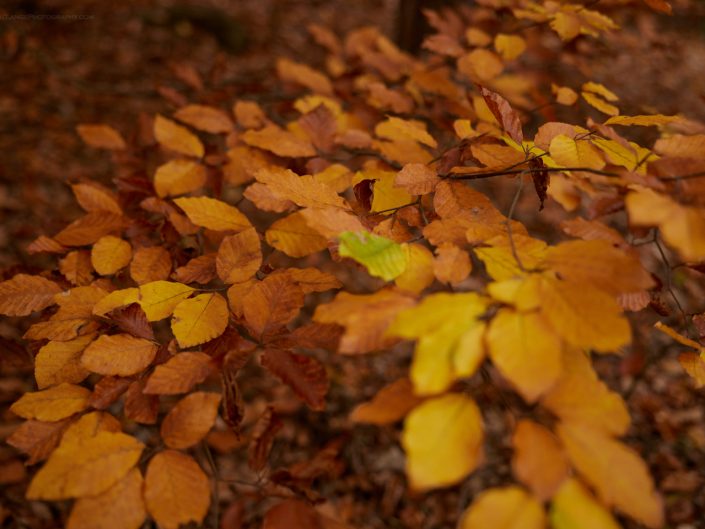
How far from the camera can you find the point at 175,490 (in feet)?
2.54

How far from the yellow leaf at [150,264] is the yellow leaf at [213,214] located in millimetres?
132

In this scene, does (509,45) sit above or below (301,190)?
above

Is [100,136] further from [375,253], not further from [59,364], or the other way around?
[375,253]

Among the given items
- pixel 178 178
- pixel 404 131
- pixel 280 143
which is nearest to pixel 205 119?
pixel 178 178

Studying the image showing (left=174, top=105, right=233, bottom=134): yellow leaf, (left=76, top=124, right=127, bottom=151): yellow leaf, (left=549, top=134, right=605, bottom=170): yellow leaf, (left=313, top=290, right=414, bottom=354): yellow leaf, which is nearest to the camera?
(left=313, top=290, right=414, bottom=354): yellow leaf

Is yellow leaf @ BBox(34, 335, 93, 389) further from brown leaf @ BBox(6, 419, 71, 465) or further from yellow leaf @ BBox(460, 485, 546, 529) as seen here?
yellow leaf @ BBox(460, 485, 546, 529)

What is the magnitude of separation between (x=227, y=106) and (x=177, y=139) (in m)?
2.21

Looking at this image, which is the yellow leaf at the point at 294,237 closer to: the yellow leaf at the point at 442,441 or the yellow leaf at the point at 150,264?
the yellow leaf at the point at 150,264

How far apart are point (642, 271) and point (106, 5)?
549 centimetres

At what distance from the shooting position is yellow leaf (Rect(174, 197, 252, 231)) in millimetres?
1027

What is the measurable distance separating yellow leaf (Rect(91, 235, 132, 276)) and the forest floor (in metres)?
0.27

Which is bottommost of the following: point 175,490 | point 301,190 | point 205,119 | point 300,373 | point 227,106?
point 227,106

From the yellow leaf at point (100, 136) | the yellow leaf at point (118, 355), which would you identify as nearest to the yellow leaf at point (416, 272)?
the yellow leaf at point (118, 355)

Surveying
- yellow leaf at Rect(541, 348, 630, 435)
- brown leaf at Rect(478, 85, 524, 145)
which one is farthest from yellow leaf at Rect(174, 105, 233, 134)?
yellow leaf at Rect(541, 348, 630, 435)
